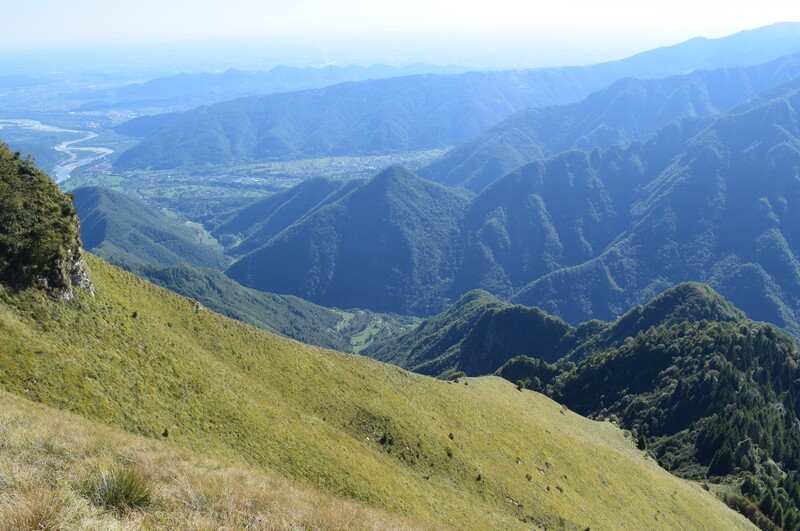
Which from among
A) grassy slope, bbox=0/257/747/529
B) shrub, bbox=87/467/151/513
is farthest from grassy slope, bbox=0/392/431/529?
grassy slope, bbox=0/257/747/529

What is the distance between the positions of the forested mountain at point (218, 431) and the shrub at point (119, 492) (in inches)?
1.9

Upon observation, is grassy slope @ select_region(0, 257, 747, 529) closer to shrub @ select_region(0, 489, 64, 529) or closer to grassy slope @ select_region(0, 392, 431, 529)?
grassy slope @ select_region(0, 392, 431, 529)

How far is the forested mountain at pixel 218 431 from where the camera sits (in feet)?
59.9

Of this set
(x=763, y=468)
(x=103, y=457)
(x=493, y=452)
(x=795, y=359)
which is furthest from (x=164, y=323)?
(x=795, y=359)

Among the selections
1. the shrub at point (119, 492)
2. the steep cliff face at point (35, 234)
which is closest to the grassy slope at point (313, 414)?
the steep cliff face at point (35, 234)

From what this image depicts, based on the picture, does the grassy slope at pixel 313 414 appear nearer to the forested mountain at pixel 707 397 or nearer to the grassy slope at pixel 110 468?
the grassy slope at pixel 110 468

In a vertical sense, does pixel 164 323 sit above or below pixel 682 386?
above

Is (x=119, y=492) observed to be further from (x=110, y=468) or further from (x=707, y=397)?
(x=707, y=397)

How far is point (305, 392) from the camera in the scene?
52250 mm

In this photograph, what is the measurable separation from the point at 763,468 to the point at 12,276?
13636 cm

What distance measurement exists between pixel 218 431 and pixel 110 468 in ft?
68.2

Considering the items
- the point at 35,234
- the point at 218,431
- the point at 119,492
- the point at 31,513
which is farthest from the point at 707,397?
the point at 31,513

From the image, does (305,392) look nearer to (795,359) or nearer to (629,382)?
(629,382)

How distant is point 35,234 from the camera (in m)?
37.5
